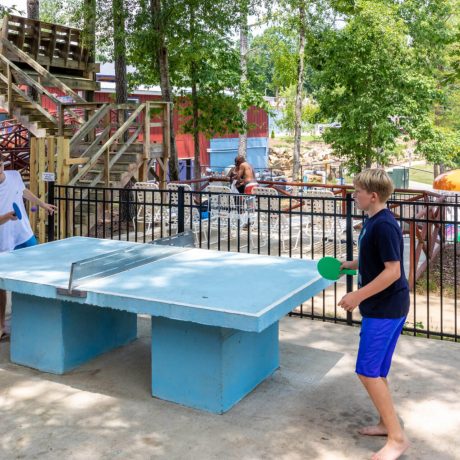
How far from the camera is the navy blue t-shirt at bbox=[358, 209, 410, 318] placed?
4.06 metres

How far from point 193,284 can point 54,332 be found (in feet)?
4.76

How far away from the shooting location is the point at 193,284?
207 inches

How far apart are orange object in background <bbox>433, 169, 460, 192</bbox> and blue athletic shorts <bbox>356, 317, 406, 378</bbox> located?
30.8 feet

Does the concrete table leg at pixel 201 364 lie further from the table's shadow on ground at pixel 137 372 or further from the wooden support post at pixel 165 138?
the wooden support post at pixel 165 138

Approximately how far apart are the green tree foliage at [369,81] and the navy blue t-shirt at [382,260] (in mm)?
16059

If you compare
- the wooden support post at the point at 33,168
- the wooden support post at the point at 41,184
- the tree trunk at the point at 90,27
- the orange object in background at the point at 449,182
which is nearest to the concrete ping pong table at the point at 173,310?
the wooden support post at the point at 41,184

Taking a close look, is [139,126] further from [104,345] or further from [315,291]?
[315,291]

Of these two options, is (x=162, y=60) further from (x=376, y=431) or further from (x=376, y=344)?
(x=376, y=344)

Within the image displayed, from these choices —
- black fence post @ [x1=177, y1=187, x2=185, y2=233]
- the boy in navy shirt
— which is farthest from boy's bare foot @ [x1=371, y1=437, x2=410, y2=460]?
black fence post @ [x1=177, y1=187, x2=185, y2=233]

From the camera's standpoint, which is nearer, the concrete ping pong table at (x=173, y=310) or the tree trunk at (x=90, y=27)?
the concrete ping pong table at (x=173, y=310)

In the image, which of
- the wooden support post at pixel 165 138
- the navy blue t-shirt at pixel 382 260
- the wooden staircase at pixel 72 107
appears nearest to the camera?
the navy blue t-shirt at pixel 382 260

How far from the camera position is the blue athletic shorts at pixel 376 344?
4137mm

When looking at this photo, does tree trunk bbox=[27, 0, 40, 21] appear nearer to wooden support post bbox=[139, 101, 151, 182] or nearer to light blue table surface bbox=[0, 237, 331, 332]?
wooden support post bbox=[139, 101, 151, 182]

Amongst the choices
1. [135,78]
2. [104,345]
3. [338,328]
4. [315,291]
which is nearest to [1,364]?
[104,345]
